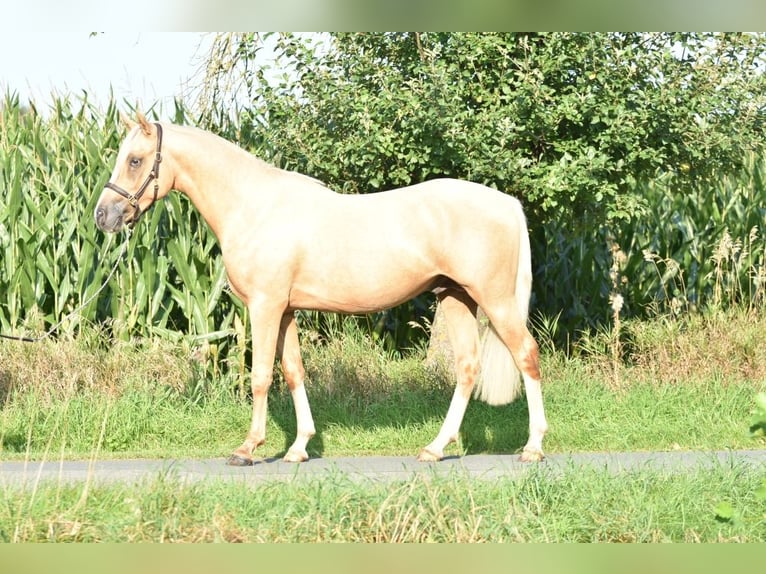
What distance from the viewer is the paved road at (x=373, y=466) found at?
22.4 ft

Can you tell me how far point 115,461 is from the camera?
800cm

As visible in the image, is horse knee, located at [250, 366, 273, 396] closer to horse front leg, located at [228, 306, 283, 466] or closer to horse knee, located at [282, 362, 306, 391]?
horse front leg, located at [228, 306, 283, 466]

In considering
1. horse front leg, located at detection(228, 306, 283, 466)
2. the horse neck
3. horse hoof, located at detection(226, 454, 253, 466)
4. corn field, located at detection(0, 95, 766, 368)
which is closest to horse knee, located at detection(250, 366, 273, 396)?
horse front leg, located at detection(228, 306, 283, 466)

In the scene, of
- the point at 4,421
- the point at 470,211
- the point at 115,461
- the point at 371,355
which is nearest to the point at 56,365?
the point at 4,421

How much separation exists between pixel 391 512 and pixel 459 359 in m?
2.84

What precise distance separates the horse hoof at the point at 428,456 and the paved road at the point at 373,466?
7 centimetres

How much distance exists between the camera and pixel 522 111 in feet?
31.8

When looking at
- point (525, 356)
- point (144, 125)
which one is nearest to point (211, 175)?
point (144, 125)

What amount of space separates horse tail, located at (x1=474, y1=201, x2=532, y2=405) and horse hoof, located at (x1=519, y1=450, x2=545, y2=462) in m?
0.47

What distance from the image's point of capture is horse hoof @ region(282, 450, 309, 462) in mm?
7809

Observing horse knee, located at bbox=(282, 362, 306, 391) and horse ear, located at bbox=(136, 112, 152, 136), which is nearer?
horse ear, located at bbox=(136, 112, 152, 136)

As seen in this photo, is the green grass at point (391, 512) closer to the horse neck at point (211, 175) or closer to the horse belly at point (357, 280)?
the horse belly at point (357, 280)

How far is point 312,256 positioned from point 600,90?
374 centimetres

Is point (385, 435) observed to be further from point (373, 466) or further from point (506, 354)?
point (506, 354)
